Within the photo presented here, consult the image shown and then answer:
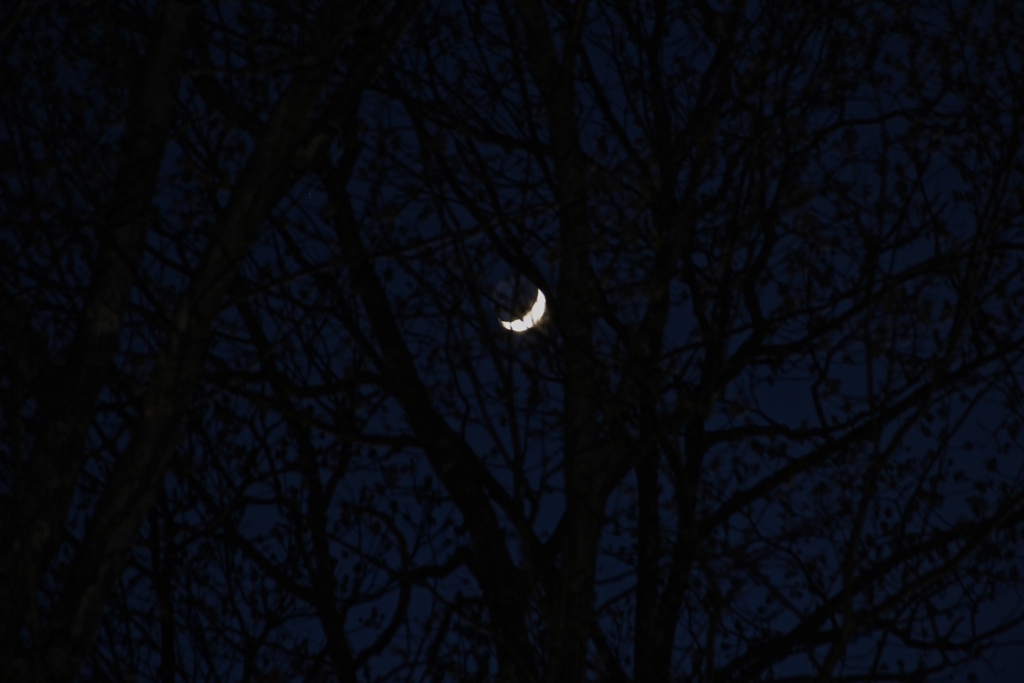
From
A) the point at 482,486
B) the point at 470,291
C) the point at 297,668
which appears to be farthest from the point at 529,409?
the point at 297,668

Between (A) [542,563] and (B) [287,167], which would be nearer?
(B) [287,167]

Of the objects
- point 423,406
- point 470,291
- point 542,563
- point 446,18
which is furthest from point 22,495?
point 446,18

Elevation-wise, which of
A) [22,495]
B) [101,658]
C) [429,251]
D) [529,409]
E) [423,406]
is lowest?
[22,495]

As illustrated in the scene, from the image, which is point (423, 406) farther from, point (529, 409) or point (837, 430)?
point (837, 430)

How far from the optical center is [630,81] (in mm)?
7152

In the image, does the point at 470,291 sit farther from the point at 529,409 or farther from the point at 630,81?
the point at 630,81

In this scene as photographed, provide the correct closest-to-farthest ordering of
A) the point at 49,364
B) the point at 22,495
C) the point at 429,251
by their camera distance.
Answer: the point at 22,495
the point at 49,364
the point at 429,251

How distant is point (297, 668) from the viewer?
6.72 metres

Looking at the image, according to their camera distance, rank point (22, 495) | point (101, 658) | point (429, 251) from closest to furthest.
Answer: point (22, 495), point (429, 251), point (101, 658)

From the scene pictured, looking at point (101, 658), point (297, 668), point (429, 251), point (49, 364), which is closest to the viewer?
point (49, 364)

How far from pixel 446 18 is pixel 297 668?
4.47 metres

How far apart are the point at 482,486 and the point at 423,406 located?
0.60 metres

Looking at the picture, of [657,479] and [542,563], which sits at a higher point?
[657,479]

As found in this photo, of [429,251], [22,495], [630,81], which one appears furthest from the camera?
[630,81]
